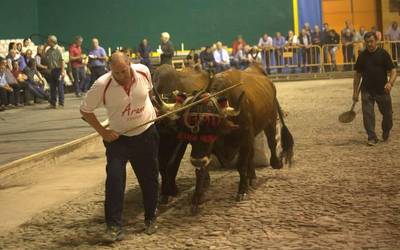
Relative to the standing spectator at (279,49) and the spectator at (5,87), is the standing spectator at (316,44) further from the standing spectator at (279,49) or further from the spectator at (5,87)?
the spectator at (5,87)

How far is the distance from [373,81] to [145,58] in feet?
55.2

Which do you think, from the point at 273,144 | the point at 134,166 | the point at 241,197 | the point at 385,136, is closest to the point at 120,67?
the point at 134,166

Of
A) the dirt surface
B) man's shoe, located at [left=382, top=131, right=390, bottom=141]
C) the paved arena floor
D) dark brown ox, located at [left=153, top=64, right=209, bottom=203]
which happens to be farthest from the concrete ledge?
man's shoe, located at [left=382, top=131, right=390, bottom=141]

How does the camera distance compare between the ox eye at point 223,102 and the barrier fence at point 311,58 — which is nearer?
the ox eye at point 223,102

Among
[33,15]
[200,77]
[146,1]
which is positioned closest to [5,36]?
[33,15]

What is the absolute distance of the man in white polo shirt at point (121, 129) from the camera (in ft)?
20.4

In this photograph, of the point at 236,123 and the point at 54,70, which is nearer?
the point at 236,123

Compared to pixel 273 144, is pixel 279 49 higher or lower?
higher

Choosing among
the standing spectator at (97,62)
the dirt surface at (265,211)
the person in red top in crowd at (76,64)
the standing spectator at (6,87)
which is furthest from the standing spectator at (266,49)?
the dirt surface at (265,211)

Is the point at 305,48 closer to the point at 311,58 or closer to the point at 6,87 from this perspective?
the point at 311,58

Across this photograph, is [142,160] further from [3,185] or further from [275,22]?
[275,22]

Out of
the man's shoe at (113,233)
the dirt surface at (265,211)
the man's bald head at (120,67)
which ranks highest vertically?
the man's bald head at (120,67)

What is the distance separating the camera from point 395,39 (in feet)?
92.1

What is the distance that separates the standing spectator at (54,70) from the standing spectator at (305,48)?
40.9ft
